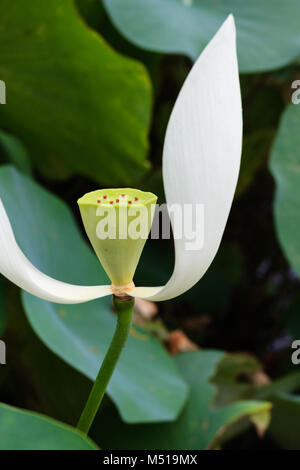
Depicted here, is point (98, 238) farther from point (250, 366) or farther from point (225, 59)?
point (250, 366)

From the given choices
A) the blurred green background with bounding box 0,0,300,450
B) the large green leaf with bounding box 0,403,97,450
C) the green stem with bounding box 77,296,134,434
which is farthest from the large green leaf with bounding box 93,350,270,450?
the green stem with bounding box 77,296,134,434

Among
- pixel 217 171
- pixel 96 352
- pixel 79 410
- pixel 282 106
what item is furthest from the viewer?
pixel 282 106

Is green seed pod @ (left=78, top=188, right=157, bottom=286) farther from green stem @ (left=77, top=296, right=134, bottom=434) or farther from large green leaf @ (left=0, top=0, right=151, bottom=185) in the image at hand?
large green leaf @ (left=0, top=0, right=151, bottom=185)

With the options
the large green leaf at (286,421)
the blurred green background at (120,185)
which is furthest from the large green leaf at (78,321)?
the large green leaf at (286,421)

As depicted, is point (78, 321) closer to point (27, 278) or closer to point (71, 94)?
point (71, 94)

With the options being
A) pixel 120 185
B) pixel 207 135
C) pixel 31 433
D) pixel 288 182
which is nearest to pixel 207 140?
pixel 207 135

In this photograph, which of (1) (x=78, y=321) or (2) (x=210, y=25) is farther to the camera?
(2) (x=210, y=25)

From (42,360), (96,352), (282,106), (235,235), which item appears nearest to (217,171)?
(96,352)
